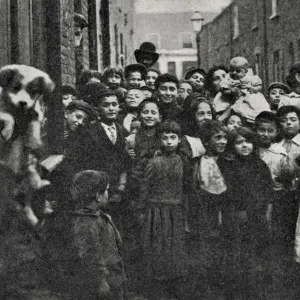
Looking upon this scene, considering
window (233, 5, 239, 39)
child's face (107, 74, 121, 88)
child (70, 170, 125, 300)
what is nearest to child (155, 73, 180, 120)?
child's face (107, 74, 121, 88)

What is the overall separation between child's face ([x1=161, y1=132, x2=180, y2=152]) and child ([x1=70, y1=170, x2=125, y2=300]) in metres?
1.07

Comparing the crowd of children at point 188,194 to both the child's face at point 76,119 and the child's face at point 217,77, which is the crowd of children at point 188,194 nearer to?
the child's face at point 76,119

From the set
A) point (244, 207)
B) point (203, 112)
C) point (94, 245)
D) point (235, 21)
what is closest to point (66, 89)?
point (203, 112)

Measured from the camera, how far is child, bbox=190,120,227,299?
17.4ft

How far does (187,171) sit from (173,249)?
0.64m

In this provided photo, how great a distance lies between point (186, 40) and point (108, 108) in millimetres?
37170

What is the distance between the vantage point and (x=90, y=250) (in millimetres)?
4223

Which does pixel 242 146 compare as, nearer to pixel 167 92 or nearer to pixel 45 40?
pixel 167 92

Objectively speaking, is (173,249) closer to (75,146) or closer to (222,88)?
(75,146)

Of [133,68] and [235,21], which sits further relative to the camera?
[235,21]

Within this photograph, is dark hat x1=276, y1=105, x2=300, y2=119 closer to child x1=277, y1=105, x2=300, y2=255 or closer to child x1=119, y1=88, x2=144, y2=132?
A: child x1=277, y1=105, x2=300, y2=255

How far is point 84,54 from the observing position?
9.68 metres

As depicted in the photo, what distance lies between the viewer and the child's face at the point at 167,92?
252 inches

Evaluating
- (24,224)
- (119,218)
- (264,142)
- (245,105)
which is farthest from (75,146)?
(245,105)
